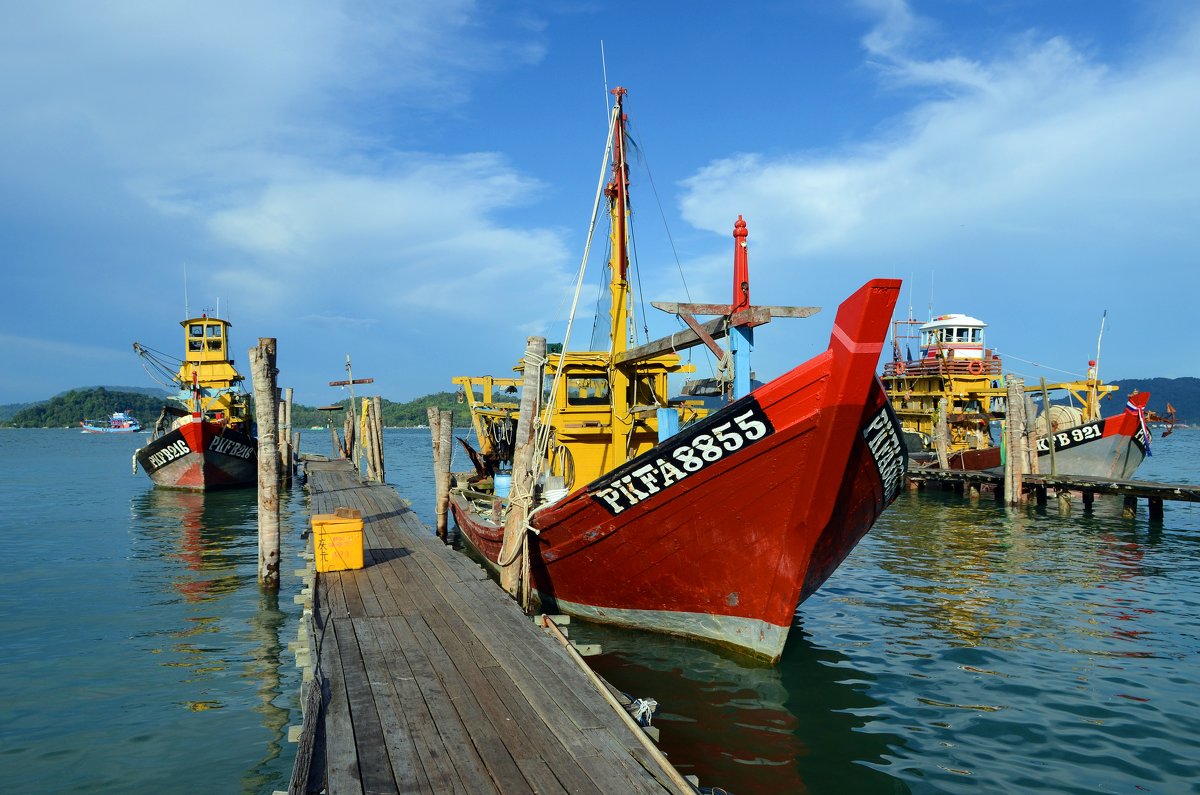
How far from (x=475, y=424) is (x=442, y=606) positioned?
11806mm

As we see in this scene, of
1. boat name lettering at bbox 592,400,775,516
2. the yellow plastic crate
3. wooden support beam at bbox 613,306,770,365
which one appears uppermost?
wooden support beam at bbox 613,306,770,365

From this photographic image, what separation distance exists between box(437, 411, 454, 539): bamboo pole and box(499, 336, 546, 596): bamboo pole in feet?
21.9

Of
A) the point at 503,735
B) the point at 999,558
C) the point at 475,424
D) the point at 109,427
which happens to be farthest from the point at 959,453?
the point at 109,427

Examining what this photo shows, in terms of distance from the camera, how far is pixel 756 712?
798cm

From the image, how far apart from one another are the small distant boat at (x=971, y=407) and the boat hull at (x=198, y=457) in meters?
29.2

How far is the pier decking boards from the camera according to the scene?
15.7ft

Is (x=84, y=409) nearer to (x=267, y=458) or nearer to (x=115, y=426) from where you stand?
(x=115, y=426)

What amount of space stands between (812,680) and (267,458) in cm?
882

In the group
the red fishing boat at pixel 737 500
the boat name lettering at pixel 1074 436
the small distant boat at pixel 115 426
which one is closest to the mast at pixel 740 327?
the red fishing boat at pixel 737 500

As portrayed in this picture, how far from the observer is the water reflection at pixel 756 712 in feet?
22.0

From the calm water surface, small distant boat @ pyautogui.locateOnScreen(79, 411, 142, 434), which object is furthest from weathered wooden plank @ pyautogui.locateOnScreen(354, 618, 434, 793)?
small distant boat @ pyautogui.locateOnScreen(79, 411, 142, 434)

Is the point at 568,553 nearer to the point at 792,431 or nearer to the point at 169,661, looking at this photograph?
the point at 792,431

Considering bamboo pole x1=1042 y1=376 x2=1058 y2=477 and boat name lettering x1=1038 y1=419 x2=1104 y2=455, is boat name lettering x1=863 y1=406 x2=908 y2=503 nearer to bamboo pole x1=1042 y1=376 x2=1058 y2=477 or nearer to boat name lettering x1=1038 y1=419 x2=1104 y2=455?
bamboo pole x1=1042 y1=376 x2=1058 y2=477

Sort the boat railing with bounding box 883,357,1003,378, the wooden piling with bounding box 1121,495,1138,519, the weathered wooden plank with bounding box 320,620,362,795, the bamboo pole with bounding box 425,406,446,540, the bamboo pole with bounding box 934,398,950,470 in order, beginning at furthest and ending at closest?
1. the boat railing with bounding box 883,357,1003,378
2. the bamboo pole with bounding box 934,398,950,470
3. the wooden piling with bounding box 1121,495,1138,519
4. the bamboo pole with bounding box 425,406,446,540
5. the weathered wooden plank with bounding box 320,620,362,795
